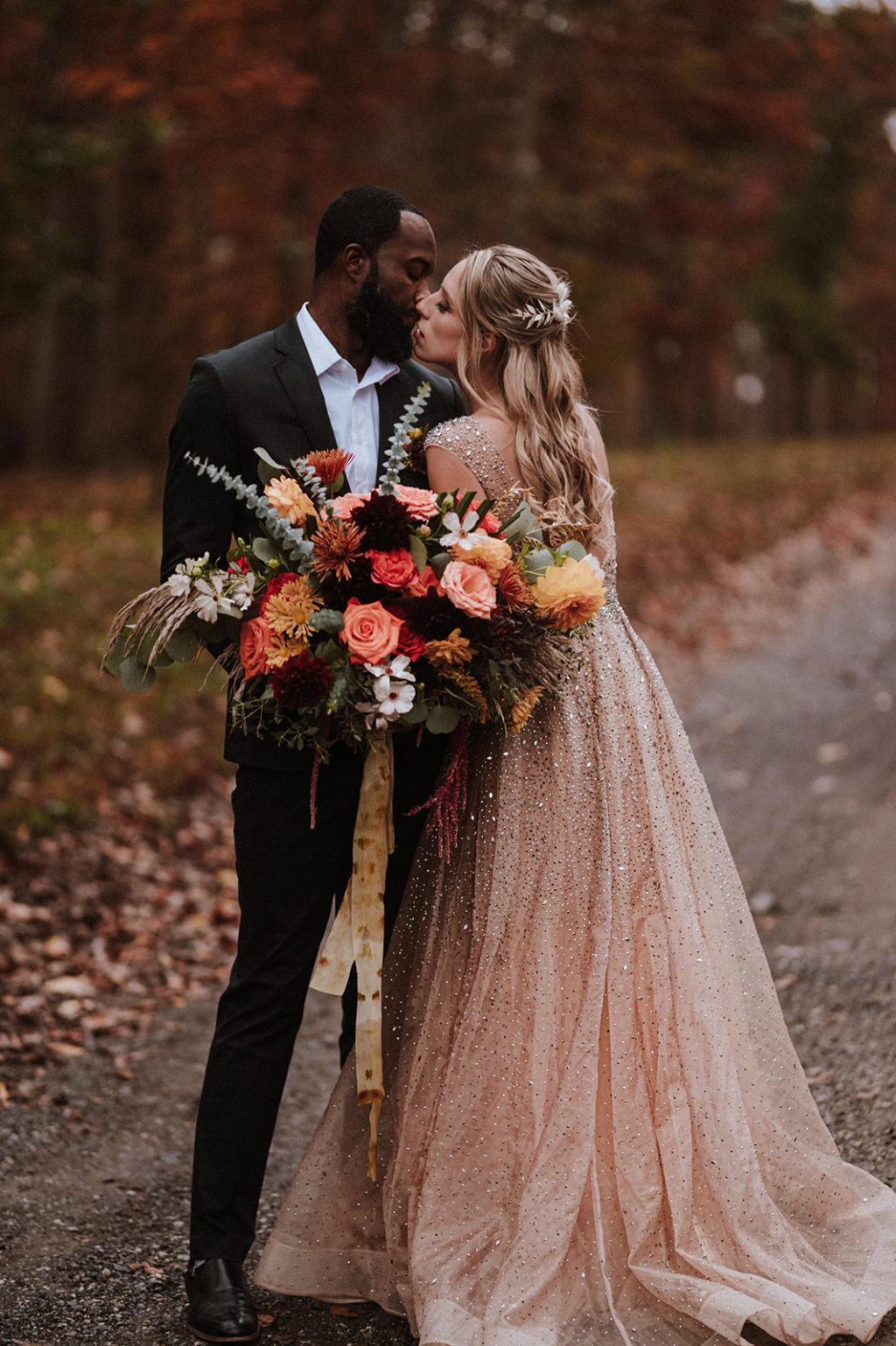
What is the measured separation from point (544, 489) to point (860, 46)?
1403cm

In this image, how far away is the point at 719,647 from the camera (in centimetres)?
1108

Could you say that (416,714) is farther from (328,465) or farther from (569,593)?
(328,465)

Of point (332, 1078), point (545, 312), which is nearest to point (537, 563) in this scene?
point (545, 312)

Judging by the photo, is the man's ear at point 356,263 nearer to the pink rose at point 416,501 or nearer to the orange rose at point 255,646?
the pink rose at point 416,501

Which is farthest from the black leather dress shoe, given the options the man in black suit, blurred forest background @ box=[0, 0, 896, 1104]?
blurred forest background @ box=[0, 0, 896, 1104]

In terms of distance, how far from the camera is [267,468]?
2926mm

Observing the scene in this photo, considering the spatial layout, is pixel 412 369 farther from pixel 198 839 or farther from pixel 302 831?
pixel 198 839

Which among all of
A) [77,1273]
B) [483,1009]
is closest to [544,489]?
[483,1009]

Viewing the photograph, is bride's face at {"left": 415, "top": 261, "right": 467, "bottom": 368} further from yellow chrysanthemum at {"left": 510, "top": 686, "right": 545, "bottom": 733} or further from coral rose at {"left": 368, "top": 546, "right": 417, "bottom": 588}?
yellow chrysanthemum at {"left": 510, "top": 686, "right": 545, "bottom": 733}

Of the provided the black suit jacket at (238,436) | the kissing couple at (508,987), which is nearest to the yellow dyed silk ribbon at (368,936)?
the kissing couple at (508,987)

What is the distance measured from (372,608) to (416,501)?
0.27m

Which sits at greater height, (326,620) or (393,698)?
(326,620)

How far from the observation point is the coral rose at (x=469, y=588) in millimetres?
2666

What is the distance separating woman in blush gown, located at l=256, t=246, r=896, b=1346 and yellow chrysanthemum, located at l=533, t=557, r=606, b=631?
0.37 m
